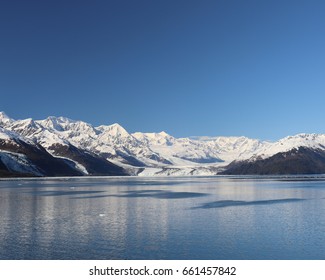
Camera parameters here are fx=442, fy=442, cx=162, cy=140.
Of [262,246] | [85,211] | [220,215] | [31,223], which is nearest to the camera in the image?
[262,246]

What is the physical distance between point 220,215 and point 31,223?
2591 centimetres

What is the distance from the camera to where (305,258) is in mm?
37219

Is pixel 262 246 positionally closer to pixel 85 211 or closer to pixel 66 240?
pixel 66 240

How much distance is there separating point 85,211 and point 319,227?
35.2 meters

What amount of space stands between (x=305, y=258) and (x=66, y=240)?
2289 centimetres

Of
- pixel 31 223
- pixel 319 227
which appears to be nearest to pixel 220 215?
pixel 319 227

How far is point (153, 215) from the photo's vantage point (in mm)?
63688

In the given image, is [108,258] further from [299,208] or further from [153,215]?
[299,208]
